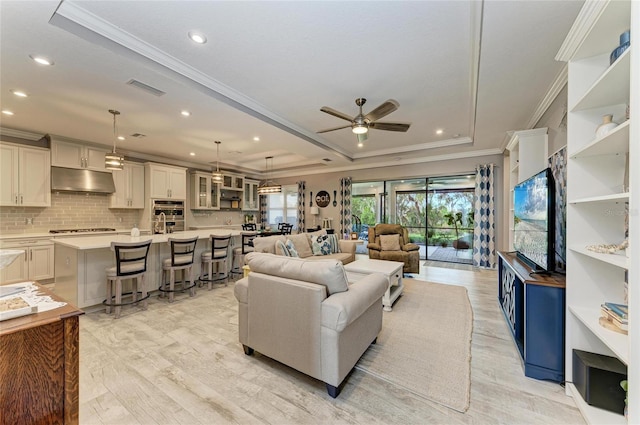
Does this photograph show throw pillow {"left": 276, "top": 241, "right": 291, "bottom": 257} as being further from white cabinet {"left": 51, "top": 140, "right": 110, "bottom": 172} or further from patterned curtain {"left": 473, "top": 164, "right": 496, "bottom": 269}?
patterned curtain {"left": 473, "top": 164, "right": 496, "bottom": 269}

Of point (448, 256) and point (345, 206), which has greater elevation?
point (345, 206)

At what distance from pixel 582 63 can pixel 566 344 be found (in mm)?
2076

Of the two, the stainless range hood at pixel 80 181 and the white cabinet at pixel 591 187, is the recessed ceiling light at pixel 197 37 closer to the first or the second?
the white cabinet at pixel 591 187

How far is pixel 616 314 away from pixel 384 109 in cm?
245

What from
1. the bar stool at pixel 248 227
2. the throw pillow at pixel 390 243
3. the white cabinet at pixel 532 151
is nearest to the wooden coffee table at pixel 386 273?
the throw pillow at pixel 390 243

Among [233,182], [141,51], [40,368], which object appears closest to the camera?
[40,368]

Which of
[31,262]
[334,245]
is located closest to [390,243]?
[334,245]

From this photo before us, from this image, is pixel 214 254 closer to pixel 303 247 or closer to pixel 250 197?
pixel 303 247

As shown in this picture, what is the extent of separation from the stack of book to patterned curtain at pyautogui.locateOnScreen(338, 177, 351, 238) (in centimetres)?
604

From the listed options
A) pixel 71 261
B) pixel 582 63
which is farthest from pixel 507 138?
pixel 71 261

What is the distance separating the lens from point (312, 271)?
1.97 m

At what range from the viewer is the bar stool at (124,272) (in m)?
3.20

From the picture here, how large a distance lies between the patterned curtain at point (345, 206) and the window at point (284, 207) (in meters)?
1.96

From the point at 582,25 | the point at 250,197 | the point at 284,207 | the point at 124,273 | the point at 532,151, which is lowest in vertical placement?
the point at 124,273
